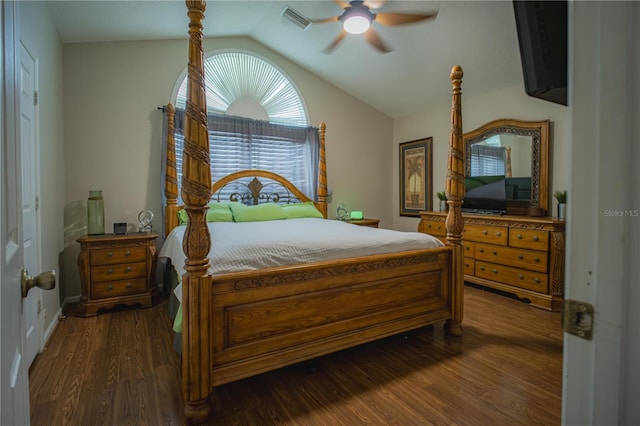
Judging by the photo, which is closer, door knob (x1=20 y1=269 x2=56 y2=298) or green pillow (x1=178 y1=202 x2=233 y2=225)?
door knob (x1=20 y1=269 x2=56 y2=298)

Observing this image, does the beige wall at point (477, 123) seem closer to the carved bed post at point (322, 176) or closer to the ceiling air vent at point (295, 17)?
the carved bed post at point (322, 176)

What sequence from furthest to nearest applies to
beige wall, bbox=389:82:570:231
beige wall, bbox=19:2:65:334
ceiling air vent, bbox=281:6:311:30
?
beige wall, bbox=389:82:570:231
ceiling air vent, bbox=281:6:311:30
beige wall, bbox=19:2:65:334

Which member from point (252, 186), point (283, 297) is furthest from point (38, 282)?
point (252, 186)

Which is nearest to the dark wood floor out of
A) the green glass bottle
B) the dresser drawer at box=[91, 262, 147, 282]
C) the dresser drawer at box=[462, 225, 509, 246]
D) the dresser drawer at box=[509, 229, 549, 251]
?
the dresser drawer at box=[91, 262, 147, 282]

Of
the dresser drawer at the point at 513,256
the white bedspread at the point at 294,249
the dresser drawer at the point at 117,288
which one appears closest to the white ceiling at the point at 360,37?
the dresser drawer at the point at 513,256

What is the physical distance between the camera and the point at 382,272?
92.4 inches

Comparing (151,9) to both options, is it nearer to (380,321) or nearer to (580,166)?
(380,321)

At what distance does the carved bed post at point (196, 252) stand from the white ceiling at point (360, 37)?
2013mm

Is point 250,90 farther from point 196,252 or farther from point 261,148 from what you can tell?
point 196,252

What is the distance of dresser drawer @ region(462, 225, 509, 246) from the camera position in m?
3.69

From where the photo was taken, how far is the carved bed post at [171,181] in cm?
377

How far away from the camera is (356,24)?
2.91m

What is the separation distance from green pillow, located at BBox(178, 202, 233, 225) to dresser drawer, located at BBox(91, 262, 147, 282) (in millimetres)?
624

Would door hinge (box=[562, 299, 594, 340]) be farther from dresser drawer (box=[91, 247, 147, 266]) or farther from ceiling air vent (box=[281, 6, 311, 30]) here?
ceiling air vent (box=[281, 6, 311, 30])
